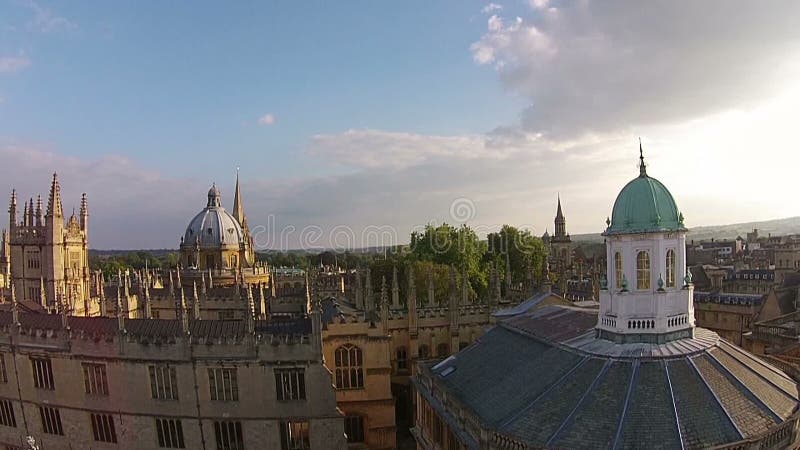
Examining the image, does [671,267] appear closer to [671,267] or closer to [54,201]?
[671,267]

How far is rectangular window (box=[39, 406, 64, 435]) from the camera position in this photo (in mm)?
27984

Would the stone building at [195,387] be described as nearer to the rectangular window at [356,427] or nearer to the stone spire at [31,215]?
Answer: the rectangular window at [356,427]

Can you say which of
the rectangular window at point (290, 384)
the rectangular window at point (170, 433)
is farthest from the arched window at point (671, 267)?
the rectangular window at point (170, 433)

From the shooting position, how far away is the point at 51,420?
28.2 metres

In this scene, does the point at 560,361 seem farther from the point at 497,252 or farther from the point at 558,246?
the point at 558,246

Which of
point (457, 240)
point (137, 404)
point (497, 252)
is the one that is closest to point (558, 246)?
point (497, 252)

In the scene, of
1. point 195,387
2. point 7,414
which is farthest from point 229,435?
point 7,414

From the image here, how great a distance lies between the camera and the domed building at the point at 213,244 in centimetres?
6931

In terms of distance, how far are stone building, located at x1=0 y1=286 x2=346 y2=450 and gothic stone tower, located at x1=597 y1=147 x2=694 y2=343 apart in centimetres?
1383

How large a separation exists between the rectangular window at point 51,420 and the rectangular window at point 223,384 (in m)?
8.71

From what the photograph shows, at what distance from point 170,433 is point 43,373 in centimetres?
766

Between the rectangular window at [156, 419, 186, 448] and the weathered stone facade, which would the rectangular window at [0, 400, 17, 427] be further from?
the rectangular window at [156, 419, 186, 448]

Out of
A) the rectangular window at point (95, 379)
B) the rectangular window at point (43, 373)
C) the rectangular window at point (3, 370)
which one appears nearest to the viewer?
the rectangular window at point (95, 379)

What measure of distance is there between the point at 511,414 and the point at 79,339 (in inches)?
880
